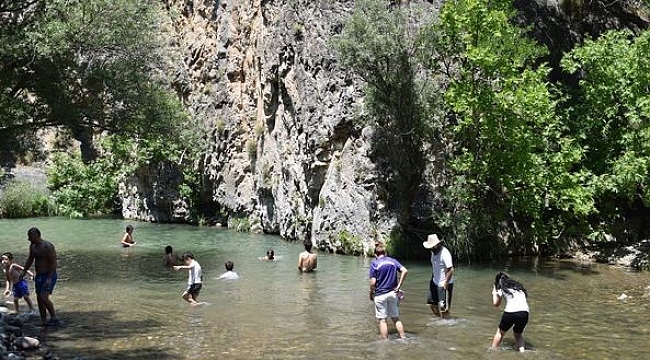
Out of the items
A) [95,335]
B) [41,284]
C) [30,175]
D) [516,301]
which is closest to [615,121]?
[516,301]

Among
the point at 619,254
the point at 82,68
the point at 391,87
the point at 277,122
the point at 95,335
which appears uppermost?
the point at 277,122

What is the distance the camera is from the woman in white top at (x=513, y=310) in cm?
1141

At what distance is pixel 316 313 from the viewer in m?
15.2

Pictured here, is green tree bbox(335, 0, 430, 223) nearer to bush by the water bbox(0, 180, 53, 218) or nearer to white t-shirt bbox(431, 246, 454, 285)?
white t-shirt bbox(431, 246, 454, 285)

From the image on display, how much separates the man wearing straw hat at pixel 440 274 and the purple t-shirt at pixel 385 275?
59.5 inches

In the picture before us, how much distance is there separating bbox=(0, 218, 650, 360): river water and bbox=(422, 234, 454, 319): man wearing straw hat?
1.42ft

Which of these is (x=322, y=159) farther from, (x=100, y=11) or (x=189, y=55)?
(x=189, y=55)

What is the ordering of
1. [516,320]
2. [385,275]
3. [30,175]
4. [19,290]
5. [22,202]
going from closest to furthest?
1. [516,320]
2. [385,275]
3. [19,290]
4. [22,202]
5. [30,175]

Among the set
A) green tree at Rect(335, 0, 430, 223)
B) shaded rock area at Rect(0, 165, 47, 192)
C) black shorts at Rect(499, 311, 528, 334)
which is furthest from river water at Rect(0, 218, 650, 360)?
shaded rock area at Rect(0, 165, 47, 192)

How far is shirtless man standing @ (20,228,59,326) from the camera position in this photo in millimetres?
13081

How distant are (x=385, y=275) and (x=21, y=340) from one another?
6633mm

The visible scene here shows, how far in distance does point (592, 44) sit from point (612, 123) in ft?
10.5

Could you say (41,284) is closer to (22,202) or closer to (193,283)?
(193,283)

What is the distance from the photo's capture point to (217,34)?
43438mm
